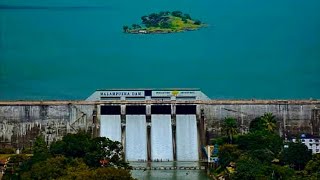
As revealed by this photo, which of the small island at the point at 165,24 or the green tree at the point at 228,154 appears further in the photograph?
the small island at the point at 165,24

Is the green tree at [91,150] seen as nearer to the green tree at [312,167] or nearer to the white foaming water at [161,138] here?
the green tree at [312,167]

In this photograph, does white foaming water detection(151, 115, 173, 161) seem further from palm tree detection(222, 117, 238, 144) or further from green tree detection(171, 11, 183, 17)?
green tree detection(171, 11, 183, 17)

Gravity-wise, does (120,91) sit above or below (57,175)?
above

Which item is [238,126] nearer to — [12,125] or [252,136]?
[252,136]

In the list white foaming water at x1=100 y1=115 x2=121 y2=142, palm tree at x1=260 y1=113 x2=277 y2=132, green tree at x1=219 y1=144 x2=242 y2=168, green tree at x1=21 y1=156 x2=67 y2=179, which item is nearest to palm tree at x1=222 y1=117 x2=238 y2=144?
palm tree at x1=260 y1=113 x2=277 y2=132

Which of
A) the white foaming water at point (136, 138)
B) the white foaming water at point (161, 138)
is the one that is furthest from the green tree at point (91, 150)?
the white foaming water at point (161, 138)

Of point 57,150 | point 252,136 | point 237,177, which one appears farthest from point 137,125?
point 237,177
